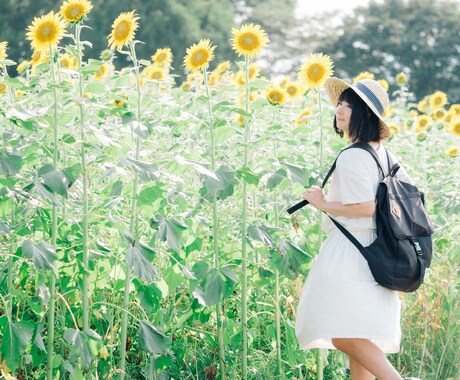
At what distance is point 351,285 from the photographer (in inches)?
122

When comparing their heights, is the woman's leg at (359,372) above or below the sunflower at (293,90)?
below

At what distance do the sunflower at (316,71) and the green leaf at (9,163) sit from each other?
5.12ft

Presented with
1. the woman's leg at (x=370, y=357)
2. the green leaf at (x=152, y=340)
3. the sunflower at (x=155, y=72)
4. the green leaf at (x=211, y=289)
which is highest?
the sunflower at (x=155, y=72)

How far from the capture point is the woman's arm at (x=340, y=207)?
3.06 metres

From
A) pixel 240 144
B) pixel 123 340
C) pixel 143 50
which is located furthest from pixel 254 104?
pixel 143 50

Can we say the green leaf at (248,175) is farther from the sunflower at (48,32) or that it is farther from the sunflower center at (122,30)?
the sunflower at (48,32)

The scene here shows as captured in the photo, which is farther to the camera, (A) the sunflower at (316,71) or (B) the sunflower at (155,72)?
(B) the sunflower at (155,72)

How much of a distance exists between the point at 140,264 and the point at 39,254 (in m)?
0.34

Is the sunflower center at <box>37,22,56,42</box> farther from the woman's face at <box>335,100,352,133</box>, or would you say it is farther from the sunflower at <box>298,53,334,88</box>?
the sunflower at <box>298,53,334,88</box>

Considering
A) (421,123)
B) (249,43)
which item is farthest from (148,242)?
(421,123)

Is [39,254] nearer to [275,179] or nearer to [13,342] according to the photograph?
[13,342]

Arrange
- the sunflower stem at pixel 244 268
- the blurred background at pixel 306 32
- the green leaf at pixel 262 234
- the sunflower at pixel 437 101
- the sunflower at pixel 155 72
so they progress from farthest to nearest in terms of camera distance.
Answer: the blurred background at pixel 306 32 < the sunflower at pixel 437 101 < the sunflower at pixel 155 72 < the sunflower stem at pixel 244 268 < the green leaf at pixel 262 234

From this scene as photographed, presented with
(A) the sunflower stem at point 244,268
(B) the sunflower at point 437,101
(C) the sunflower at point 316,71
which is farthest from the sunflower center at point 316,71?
(B) the sunflower at point 437,101

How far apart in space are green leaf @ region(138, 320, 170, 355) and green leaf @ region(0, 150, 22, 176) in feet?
2.53
